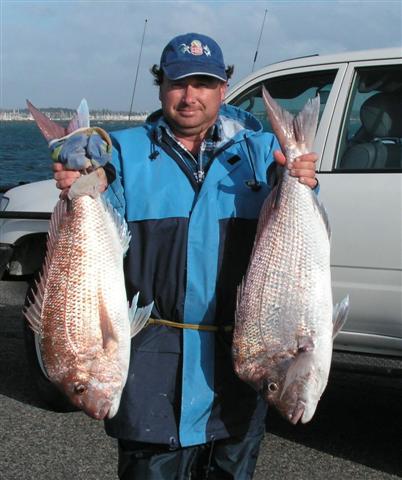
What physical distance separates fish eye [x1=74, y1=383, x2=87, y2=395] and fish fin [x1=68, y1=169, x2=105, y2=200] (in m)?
0.66

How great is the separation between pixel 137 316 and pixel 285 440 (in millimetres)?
2471

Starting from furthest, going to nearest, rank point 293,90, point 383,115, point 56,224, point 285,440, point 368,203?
1. point 293,90
2. point 285,440
3. point 383,115
4. point 368,203
5. point 56,224

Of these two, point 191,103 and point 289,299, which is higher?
point 191,103

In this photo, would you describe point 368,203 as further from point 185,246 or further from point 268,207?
point 185,246

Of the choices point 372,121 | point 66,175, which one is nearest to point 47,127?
point 66,175

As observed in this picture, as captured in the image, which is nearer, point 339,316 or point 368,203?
point 339,316

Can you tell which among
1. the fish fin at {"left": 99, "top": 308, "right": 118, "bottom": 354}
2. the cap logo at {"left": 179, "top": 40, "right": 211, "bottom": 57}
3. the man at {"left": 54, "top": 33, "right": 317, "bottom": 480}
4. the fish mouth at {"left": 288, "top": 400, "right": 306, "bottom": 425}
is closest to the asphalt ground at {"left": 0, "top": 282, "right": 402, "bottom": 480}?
the man at {"left": 54, "top": 33, "right": 317, "bottom": 480}

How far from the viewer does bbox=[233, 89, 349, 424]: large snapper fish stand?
9.12 feet

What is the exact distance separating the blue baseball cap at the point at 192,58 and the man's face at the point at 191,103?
4 centimetres

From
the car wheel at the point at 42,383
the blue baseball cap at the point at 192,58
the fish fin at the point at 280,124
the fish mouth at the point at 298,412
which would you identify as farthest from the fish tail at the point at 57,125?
the car wheel at the point at 42,383

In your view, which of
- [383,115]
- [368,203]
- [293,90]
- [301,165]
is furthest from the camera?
[293,90]

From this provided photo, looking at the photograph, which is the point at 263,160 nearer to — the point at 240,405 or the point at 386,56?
the point at 240,405

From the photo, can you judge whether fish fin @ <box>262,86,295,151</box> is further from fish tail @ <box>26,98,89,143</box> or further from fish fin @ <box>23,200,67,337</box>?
fish fin @ <box>23,200,67,337</box>

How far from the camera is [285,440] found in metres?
4.96
